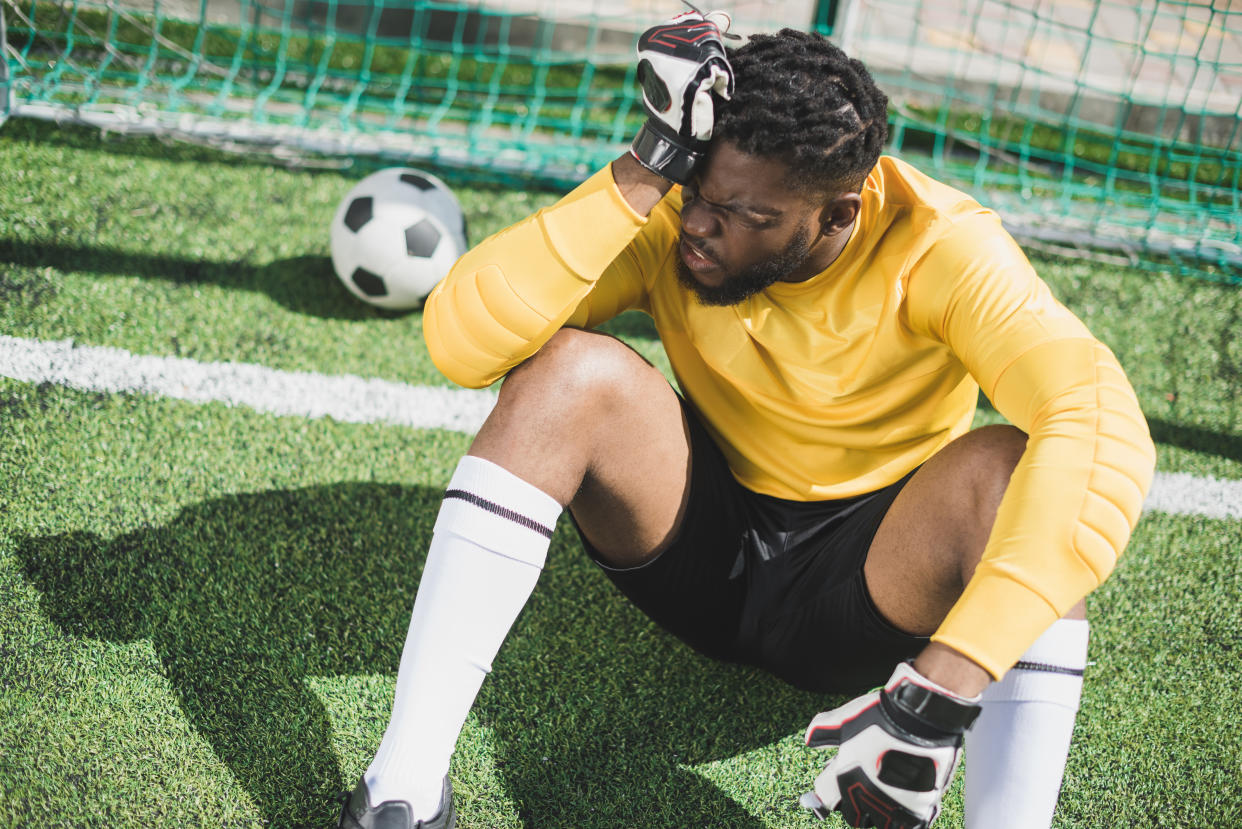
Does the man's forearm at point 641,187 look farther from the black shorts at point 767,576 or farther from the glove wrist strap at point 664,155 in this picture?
the black shorts at point 767,576

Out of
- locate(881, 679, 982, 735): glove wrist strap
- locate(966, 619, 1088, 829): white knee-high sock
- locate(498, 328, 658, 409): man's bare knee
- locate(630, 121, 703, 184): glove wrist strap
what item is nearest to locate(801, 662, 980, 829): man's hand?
locate(881, 679, 982, 735): glove wrist strap

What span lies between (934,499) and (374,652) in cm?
120

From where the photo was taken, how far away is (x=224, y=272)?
10.0 feet

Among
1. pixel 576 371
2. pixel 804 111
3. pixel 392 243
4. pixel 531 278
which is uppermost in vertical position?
pixel 804 111

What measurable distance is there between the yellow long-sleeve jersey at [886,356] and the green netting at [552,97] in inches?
86.8

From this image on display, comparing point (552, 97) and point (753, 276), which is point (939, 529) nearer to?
point (753, 276)

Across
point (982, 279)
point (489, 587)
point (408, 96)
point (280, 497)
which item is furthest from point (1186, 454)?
point (408, 96)

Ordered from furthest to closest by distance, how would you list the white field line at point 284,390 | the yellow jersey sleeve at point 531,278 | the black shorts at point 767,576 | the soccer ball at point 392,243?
the soccer ball at point 392,243 < the white field line at point 284,390 < the black shorts at point 767,576 < the yellow jersey sleeve at point 531,278

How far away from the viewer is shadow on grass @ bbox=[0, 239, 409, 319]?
2941 mm

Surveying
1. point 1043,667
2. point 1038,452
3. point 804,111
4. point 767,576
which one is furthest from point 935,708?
point 804,111

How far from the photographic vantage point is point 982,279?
1577 millimetres

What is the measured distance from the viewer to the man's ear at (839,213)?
1656 millimetres

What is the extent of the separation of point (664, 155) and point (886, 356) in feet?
1.69

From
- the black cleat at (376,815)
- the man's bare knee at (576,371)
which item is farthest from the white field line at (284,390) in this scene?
the black cleat at (376,815)
